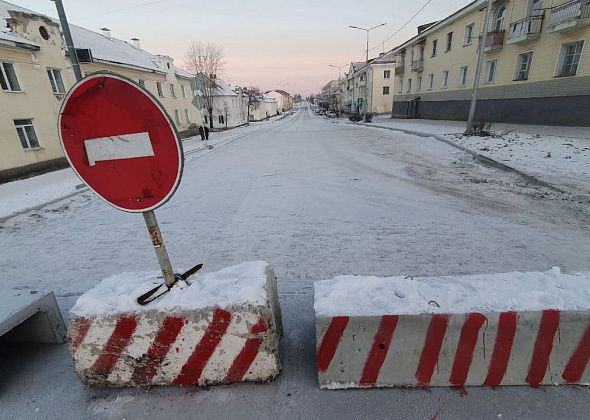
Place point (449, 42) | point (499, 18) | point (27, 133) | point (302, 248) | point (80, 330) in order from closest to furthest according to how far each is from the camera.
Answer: point (80, 330) < point (302, 248) < point (27, 133) < point (499, 18) < point (449, 42)

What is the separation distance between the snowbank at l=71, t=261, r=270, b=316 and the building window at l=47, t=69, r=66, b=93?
18.8 metres

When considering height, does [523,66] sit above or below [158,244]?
above

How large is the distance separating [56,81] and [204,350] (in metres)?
20.1

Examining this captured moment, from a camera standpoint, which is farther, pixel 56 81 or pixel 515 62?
pixel 515 62

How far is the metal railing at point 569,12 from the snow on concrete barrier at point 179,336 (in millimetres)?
21818

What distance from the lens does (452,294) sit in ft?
6.74

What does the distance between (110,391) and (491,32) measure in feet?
90.9

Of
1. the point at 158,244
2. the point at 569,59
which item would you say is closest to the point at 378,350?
the point at 158,244

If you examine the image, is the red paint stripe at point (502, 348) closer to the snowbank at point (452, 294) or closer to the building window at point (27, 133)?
the snowbank at point (452, 294)

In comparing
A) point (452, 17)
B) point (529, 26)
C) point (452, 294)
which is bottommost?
point (452, 294)

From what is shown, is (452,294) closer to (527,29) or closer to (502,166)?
(502,166)

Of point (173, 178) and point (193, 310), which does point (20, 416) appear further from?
point (173, 178)

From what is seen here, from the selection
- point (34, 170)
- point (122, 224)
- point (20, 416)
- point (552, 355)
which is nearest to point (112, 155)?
point (20, 416)

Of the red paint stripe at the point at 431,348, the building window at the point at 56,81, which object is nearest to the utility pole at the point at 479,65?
the red paint stripe at the point at 431,348
